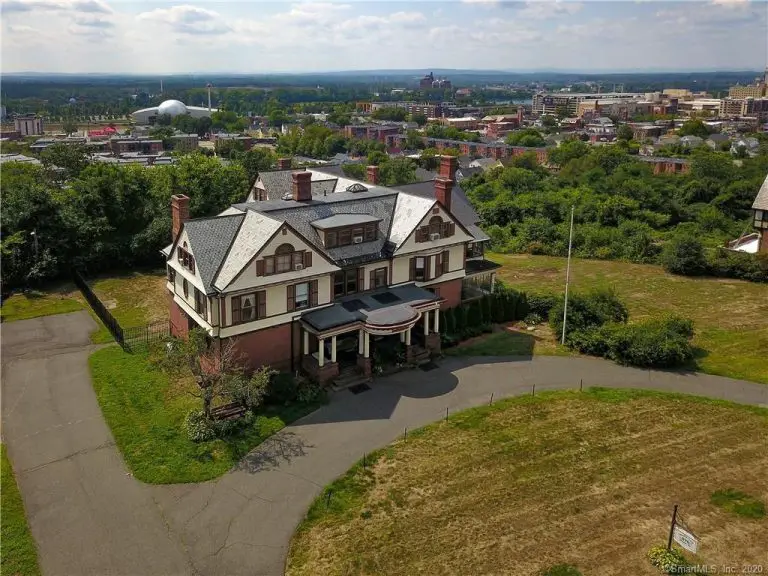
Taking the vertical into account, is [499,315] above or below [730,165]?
below

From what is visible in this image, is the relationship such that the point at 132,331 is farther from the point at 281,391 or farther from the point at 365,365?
the point at 365,365

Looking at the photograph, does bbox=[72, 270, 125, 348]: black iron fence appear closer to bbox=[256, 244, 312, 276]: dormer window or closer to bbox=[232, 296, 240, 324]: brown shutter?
bbox=[232, 296, 240, 324]: brown shutter

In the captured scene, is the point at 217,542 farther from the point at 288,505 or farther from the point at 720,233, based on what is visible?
the point at 720,233

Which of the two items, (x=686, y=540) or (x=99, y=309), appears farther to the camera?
(x=99, y=309)

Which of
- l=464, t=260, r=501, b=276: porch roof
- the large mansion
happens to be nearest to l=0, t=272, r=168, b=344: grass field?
the large mansion

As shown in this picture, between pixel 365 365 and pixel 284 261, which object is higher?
pixel 284 261

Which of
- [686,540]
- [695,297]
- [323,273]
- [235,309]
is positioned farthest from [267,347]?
[695,297]

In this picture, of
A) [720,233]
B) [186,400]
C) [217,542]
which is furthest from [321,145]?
[217,542]
